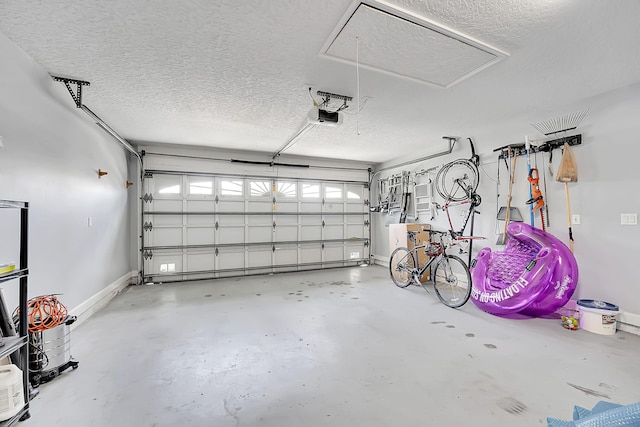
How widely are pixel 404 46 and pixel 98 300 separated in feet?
14.9

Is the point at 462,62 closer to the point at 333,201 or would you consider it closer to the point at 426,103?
the point at 426,103

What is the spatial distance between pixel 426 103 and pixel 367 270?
393 centimetres

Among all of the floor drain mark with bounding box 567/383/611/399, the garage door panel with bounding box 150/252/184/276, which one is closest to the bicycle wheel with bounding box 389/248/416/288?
the floor drain mark with bounding box 567/383/611/399

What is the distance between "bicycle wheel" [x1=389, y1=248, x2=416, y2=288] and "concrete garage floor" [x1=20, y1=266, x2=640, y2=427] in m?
0.98

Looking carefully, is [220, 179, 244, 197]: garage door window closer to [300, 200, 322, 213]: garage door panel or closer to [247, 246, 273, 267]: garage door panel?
[247, 246, 273, 267]: garage door panel

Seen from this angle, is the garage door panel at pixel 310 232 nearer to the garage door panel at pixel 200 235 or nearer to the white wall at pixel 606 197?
the garage door panel at pixel 200 235

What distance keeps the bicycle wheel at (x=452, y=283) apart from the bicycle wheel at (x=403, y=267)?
465 mm

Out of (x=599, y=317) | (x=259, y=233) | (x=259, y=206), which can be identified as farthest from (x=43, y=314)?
(x=599, y=317)

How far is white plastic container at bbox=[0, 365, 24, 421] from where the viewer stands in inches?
57.4

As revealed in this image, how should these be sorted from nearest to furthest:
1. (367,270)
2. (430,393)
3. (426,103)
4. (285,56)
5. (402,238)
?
(430,393), (285,56), (426,103), (402,238), (367,270)

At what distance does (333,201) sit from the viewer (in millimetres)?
6559

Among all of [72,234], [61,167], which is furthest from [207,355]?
[61,167]

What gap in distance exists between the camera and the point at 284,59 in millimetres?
2295

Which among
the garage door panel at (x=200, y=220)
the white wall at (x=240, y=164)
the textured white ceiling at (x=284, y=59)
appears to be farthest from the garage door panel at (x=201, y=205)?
the textured white ceiling at (x=284, y=59)
